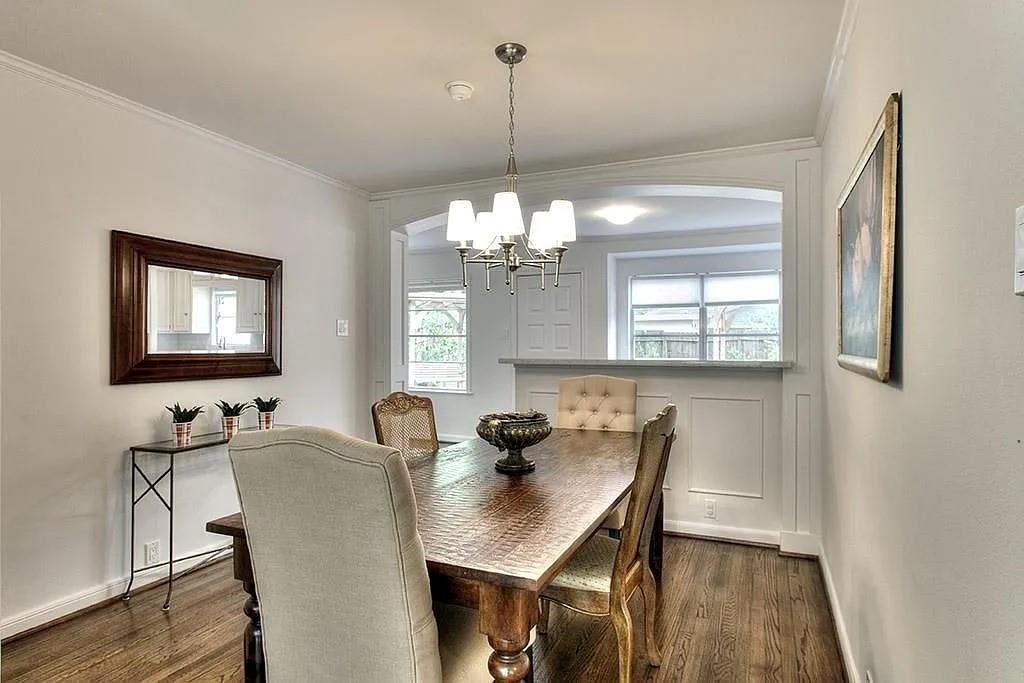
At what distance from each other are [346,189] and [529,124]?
182 cm

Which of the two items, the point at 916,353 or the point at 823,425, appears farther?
the point at 823,425

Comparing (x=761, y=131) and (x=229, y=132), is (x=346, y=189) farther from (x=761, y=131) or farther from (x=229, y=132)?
(x=761, y=131)

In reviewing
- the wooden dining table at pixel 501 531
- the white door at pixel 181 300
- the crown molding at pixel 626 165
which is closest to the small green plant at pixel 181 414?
the white door at pixel 181 300

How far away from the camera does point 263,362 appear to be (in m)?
3.73

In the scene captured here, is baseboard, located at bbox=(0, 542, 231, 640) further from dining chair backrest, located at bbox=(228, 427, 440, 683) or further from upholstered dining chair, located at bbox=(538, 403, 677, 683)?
upholstered dining chair, located at bbox=(538, 403, 677, 683)

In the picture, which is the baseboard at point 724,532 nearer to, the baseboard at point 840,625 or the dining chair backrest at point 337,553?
the baseboard at point 840,625

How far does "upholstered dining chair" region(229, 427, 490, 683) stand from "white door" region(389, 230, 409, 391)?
3.22m

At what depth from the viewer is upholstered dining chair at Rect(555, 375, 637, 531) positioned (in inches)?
133

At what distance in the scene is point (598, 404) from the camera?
345cm

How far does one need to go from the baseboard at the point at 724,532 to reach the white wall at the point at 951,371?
1.86 meters

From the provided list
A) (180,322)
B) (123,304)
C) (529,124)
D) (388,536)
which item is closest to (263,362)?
(180,322)

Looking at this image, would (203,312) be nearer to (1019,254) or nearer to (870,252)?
(870,252)

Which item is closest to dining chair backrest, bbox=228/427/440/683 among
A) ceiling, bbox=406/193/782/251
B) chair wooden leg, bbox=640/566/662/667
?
chair wooden leg, bbox=640/566/662/667

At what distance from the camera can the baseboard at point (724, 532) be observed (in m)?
3.61
